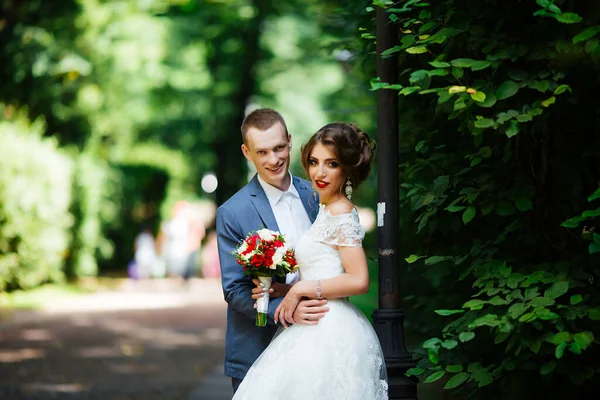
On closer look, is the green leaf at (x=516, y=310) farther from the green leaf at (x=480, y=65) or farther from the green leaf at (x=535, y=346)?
the green leaf at (x=480, y=65)

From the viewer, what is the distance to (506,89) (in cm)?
401

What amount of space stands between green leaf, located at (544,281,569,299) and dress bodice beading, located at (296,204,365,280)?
35.3 inches

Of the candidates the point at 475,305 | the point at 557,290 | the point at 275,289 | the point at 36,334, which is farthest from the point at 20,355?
the point at 557,290

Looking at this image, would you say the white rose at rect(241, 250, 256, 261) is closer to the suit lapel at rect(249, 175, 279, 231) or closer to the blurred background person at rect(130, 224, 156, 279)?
the suit lapel at rect(249, 175, 279, 231)

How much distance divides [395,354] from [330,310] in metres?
0.50

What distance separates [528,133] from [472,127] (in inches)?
35.9

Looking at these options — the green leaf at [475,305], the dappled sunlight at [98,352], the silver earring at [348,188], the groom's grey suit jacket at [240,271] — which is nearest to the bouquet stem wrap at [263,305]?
the groom's grey suit jacket at [240,271]

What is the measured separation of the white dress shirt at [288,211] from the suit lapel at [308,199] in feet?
0.09

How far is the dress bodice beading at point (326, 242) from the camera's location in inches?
166

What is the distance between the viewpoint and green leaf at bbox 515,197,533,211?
4461mm

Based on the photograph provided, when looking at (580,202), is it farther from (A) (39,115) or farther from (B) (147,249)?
(B) (147,249)

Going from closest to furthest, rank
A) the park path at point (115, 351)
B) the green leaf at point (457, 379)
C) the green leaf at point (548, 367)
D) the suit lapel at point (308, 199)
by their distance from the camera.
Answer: the green leaf at point (548, 367) → the green leaf at point (457, 379) → the suit lapel at point (308, 199) → the park path at point (115, 351)

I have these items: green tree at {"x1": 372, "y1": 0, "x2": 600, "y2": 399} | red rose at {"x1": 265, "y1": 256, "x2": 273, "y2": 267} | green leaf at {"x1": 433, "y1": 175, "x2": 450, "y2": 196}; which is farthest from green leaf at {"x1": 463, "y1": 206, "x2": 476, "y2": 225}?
red rose at {"x1": 265, "y1": 256, "x2": 273, "y2": 267}

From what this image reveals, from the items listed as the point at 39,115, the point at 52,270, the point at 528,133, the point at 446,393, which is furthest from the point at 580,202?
the point at 39,115
